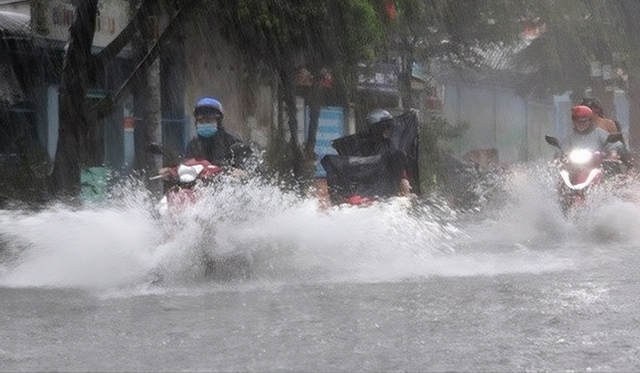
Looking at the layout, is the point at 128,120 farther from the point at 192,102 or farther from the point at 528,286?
the point at 528,286

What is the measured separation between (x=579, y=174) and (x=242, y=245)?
559 cm

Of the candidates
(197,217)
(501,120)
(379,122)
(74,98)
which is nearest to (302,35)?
(74,98)

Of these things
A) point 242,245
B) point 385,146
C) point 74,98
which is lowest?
point 242,245

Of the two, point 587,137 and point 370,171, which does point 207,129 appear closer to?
point 370,171

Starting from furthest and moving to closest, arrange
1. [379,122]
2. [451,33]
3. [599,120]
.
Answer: [451,33]
[599,120]
[379,122]

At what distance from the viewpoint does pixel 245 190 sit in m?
10.3

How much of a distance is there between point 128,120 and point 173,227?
14.2 metres

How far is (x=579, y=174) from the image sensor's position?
14.7 meters

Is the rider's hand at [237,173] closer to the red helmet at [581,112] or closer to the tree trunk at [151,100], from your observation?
the red helmet at [581,112]

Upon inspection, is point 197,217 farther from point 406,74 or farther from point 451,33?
point 406,74

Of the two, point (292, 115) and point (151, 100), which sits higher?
point (151, 100)

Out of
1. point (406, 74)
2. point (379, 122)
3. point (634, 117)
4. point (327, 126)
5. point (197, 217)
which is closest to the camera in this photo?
point (197, 217)

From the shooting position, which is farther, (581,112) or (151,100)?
(151,100)

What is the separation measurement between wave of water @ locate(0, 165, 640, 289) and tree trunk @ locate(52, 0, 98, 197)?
4.03 metres
